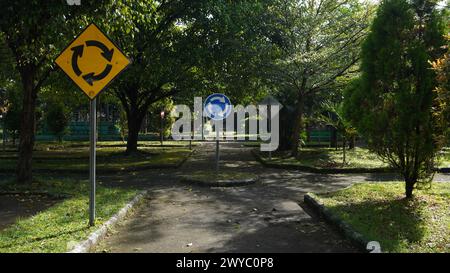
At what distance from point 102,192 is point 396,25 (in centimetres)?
712

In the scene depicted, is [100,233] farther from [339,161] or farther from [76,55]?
A: [339,161]

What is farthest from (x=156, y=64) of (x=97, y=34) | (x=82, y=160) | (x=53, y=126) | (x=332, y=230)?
(x=53, y=126)

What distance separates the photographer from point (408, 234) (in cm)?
632

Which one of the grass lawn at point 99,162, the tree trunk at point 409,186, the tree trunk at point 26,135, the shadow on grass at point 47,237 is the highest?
the tree trunk at point 26,135

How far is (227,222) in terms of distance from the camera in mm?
7754

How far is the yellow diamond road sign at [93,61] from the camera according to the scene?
6.63m

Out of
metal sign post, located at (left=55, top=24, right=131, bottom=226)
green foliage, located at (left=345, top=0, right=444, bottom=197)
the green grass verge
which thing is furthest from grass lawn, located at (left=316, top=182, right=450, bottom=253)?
the green grass verge

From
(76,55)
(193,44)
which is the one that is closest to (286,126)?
(193,44)

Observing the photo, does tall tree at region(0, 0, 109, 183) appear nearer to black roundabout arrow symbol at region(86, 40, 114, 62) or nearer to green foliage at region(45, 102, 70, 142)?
black roundabout arrow symbol at region(86, 40, 114, 62)

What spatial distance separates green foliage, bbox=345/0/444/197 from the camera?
26.0 feet

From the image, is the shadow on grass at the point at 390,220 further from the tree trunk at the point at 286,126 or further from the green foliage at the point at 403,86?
the tree trunk at the point at 286,126

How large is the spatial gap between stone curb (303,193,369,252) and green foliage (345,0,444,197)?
1.59 meters

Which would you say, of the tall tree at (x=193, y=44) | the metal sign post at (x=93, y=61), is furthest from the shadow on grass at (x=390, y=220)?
the tall tree at (x=193, y=44)

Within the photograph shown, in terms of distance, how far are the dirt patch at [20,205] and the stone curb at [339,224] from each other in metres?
5.20
